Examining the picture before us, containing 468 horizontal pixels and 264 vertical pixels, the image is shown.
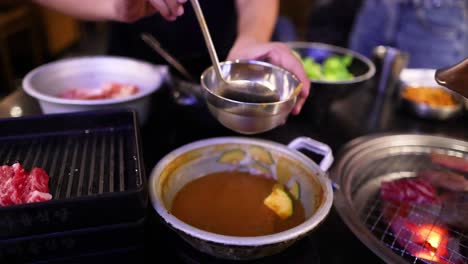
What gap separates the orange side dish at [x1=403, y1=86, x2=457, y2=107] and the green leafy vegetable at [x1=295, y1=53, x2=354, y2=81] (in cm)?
29

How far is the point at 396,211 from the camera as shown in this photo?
1.19 m

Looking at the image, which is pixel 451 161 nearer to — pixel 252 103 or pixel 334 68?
pixel 334 68

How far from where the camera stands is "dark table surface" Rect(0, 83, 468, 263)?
0.93 meters

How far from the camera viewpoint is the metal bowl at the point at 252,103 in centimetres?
100

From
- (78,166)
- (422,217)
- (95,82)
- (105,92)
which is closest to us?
(78,166)

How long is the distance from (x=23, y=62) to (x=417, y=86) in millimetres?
4486

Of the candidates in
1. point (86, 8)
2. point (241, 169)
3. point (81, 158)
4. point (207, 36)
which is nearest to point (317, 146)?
point (241, 169)

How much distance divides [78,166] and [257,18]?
105cm

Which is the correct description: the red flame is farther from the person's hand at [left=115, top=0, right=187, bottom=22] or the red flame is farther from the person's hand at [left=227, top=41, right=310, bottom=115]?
the person's hand at [left=115, top=0, right=187, bottom=22]

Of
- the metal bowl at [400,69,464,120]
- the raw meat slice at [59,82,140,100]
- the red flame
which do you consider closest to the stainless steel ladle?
the raw meat slice at [59,82,140,100]

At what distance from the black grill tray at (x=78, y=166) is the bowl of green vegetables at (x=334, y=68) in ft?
2.75

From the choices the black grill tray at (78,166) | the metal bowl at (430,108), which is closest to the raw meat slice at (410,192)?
the metal bowl at (430,108)

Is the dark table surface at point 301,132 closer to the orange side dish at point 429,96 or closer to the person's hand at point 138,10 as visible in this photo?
the orange side dish at point 429,96

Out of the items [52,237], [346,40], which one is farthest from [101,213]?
[346,40]
